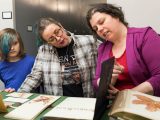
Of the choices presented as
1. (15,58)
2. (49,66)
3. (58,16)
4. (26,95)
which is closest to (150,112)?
(26,95)

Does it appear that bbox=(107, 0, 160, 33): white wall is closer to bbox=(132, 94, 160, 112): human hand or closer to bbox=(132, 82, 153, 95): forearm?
bbox=(132, 82, 153, 95): forearm

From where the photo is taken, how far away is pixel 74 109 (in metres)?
1.12

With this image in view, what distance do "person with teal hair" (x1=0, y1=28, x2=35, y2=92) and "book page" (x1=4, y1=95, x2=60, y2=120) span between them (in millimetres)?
646

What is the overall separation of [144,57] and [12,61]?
3.80 feet

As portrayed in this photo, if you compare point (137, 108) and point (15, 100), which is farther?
point (15, 100)

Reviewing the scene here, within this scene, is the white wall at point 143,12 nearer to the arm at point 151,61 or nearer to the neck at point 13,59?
the neck at point 13,59

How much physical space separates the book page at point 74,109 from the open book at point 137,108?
193mm

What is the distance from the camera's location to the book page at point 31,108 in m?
1.08

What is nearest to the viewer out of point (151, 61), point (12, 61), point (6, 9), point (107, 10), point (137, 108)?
point (137, 108)

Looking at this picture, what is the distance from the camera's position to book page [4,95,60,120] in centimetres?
108

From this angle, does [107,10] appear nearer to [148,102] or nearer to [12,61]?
[148,102]

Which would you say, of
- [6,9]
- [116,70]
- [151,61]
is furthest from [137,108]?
[6,9]

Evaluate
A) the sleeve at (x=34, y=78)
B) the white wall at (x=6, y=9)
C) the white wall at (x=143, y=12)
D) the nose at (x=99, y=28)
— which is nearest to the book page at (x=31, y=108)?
the sleeve at (x=34, y=78)

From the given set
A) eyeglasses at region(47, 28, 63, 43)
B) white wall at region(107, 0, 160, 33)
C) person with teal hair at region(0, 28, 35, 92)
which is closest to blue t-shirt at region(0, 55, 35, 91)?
person with teal hair at region(0, 28, 35, 92)
